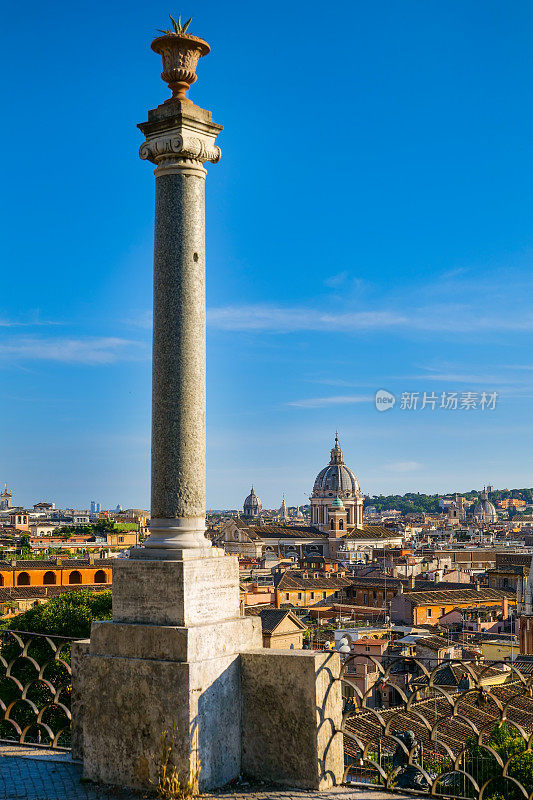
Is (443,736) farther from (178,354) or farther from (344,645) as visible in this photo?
(178,354)

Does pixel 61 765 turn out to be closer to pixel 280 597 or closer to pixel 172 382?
pixel 172 382

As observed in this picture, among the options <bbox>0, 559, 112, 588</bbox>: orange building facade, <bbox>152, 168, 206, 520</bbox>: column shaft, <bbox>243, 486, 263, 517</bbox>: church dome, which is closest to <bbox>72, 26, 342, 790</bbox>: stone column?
<bbox>152, 168, 206, 520</bbox>: column shaft

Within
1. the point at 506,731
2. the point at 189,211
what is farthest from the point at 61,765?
the point at 506,731

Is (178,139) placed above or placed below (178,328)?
above

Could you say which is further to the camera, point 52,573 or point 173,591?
point 52,573

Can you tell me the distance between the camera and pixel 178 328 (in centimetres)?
561

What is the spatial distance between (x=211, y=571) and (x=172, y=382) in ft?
4.07

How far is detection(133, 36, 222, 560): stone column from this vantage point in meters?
5.55

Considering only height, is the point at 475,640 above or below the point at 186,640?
below

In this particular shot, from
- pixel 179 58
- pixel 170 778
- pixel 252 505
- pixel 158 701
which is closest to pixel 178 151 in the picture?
pixel 179 58

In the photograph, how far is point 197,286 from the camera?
572 centimetres

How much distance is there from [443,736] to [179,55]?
553 inches

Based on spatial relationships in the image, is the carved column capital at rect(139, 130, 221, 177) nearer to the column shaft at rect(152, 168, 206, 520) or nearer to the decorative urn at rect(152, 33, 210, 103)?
the column shaft at rect(152, 168, 206, 520)

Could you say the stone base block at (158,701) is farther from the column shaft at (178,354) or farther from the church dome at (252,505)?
the church dome at (252,505)
